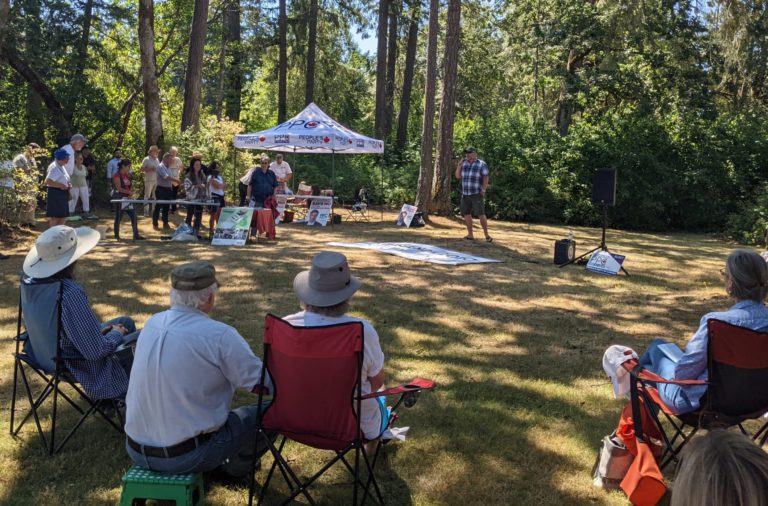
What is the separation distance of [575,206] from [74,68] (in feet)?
48.0

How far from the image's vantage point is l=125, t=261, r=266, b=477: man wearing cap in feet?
9.37

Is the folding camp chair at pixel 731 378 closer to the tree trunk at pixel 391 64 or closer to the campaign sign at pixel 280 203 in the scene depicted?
the campaign sign at pixel 280 203

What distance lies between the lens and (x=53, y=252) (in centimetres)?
354

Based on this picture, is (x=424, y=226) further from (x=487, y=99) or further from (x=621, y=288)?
(x=487, y=99)

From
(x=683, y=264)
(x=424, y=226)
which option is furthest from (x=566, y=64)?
(x=683, y=264)

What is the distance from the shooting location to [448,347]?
5719mm

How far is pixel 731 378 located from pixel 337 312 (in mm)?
1870

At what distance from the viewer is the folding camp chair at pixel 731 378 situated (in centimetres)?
306

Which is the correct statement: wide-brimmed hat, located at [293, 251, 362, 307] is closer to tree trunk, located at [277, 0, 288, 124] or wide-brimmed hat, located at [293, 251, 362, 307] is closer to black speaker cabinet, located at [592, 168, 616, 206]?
black speaker cabinet, located at [592, 168, 616, 206]

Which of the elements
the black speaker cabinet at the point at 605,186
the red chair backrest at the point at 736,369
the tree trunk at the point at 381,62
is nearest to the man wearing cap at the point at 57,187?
the black speaker cabinet at the point at 605,186

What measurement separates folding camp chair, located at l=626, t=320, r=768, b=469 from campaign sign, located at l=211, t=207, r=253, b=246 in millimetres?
8870

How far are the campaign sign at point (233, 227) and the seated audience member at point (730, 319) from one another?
8.79m

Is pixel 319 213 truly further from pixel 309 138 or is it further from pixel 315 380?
pixel 315 380

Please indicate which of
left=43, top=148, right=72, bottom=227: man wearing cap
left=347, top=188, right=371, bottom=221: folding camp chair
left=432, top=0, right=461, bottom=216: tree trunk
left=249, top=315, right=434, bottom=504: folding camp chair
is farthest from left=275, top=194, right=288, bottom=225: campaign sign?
Answer: left=249, top=315, right=434, bottom=504: folding camp chair
